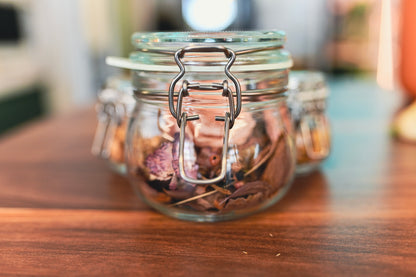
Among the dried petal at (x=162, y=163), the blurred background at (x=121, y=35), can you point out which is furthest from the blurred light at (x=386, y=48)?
the dried petal at (x=162, y=163)

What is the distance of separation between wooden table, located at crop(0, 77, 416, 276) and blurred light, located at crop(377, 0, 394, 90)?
10.8 inches

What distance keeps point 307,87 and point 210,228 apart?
9.8 inches

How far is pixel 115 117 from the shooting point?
50 centimetres

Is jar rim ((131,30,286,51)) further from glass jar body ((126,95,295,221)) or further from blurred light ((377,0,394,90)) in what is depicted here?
blurred light ((377,0,394,90))

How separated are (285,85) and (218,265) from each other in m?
0.18

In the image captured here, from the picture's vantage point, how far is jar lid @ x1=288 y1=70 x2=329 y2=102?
48 centimetres

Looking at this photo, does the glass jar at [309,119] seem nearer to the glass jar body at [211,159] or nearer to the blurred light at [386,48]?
the glass jar body at [211,159]

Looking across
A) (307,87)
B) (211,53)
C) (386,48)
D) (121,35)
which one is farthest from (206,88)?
(121,35)

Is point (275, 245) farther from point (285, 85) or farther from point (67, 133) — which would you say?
point (67, 133)

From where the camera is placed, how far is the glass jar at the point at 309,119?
47 centimetres

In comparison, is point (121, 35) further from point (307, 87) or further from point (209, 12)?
point (307, 87)

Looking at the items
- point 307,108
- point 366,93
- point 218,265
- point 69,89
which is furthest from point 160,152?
point 69,89

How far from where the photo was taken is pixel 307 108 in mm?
488

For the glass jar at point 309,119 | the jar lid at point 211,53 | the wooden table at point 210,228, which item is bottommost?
the wooden table at point 210,228
